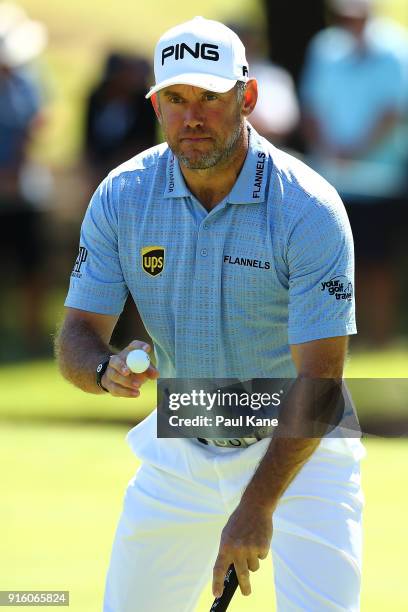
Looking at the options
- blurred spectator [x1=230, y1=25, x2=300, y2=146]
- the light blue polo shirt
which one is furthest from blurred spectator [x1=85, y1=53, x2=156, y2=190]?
the light blue polo shirt

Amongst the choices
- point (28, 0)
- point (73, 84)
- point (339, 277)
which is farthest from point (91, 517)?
point (28, 0)

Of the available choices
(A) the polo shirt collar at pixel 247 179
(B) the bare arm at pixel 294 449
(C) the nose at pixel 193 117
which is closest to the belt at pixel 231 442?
(B) the bare arm at pixel 294 449

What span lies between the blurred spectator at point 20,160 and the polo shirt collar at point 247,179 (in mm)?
8711

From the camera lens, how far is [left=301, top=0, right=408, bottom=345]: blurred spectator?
12.5 m

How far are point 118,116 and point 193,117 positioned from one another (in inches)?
333

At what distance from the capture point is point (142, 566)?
4859 millimetres

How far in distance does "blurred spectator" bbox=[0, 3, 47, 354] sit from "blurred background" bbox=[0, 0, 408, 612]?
13 millimetres

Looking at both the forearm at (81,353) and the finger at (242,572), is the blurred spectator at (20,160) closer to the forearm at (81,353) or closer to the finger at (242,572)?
the forearm at (81,353)

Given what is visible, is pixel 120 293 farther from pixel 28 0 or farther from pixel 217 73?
pixel 28 0

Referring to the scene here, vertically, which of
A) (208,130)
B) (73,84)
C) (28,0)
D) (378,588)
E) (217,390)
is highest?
(28,0)

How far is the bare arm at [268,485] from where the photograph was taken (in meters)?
4.36

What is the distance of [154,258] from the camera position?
193 inches

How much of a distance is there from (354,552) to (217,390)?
2.44 feet

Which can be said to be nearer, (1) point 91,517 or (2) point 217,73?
(2) point 217,73
